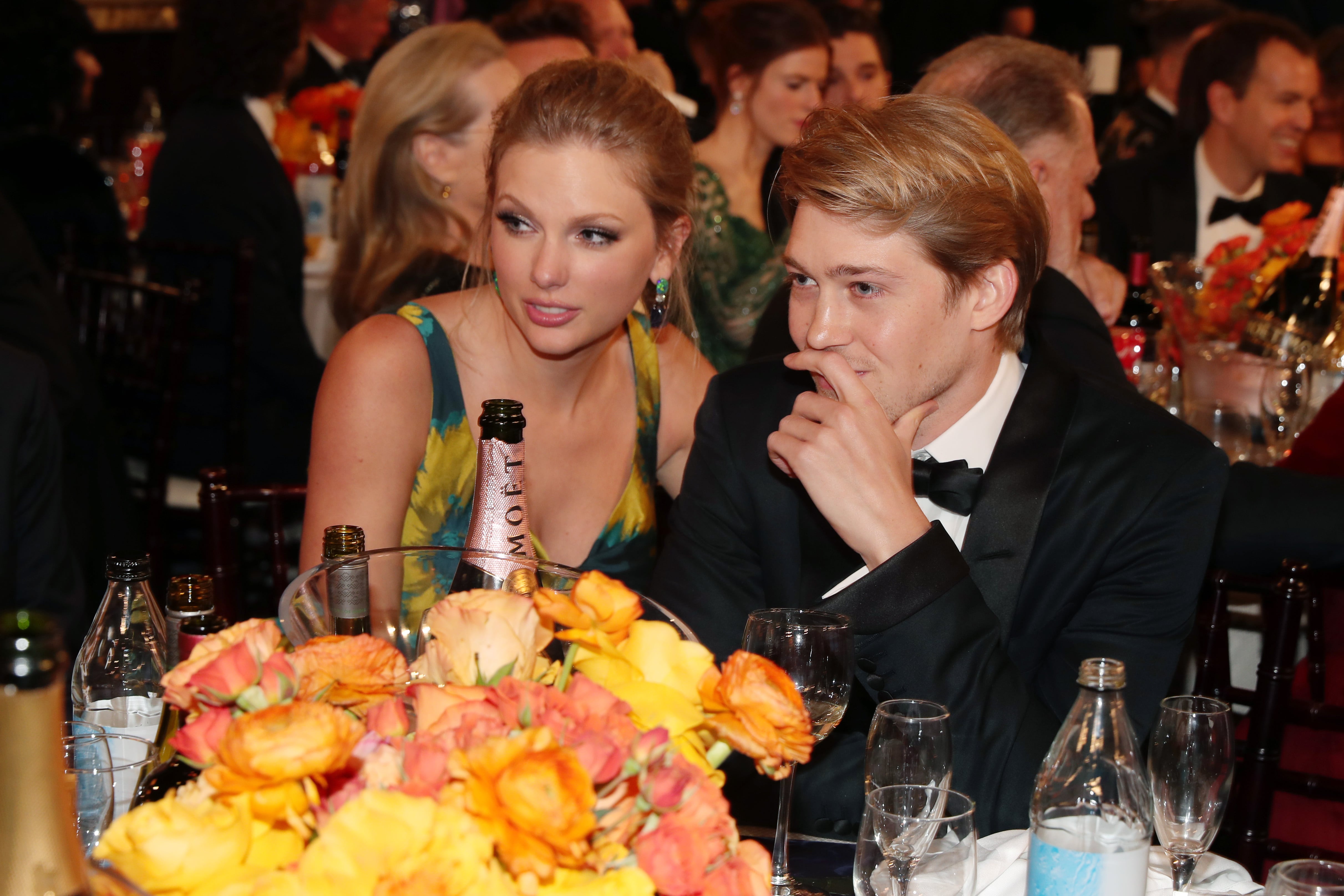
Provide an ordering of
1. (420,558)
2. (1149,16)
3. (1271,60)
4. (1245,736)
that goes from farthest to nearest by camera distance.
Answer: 1. (1149,16)
2. (1271,60)
3. (1245,736)
4. (420,558)

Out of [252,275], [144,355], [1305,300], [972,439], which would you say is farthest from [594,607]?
[252,275]

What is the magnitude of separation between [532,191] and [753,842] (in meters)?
1.27

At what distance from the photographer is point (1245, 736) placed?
1964mm

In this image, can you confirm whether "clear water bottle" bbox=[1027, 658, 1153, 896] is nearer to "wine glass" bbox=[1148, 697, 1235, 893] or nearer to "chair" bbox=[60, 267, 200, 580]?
"wine glass" bbox=[1148, 697, 1235, 893]

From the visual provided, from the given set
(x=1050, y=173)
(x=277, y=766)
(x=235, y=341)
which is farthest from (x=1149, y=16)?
(x=277, y=766)

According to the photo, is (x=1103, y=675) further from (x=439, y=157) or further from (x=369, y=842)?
(x=439, y=157)

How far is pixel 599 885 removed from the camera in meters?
0.62

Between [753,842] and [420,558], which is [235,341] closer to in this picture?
[420,558]

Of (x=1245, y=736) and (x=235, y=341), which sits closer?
(x=1245, y=736)

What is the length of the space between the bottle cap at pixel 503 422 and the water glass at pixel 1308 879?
0.74 m

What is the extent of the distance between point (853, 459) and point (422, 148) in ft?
5.19

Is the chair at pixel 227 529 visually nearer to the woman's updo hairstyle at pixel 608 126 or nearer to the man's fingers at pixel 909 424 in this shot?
the woman's updo hairstyle at pixel 608 126

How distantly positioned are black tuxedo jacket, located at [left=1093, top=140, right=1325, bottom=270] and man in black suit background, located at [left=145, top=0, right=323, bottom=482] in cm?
286

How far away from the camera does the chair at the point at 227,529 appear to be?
68.7 inches
